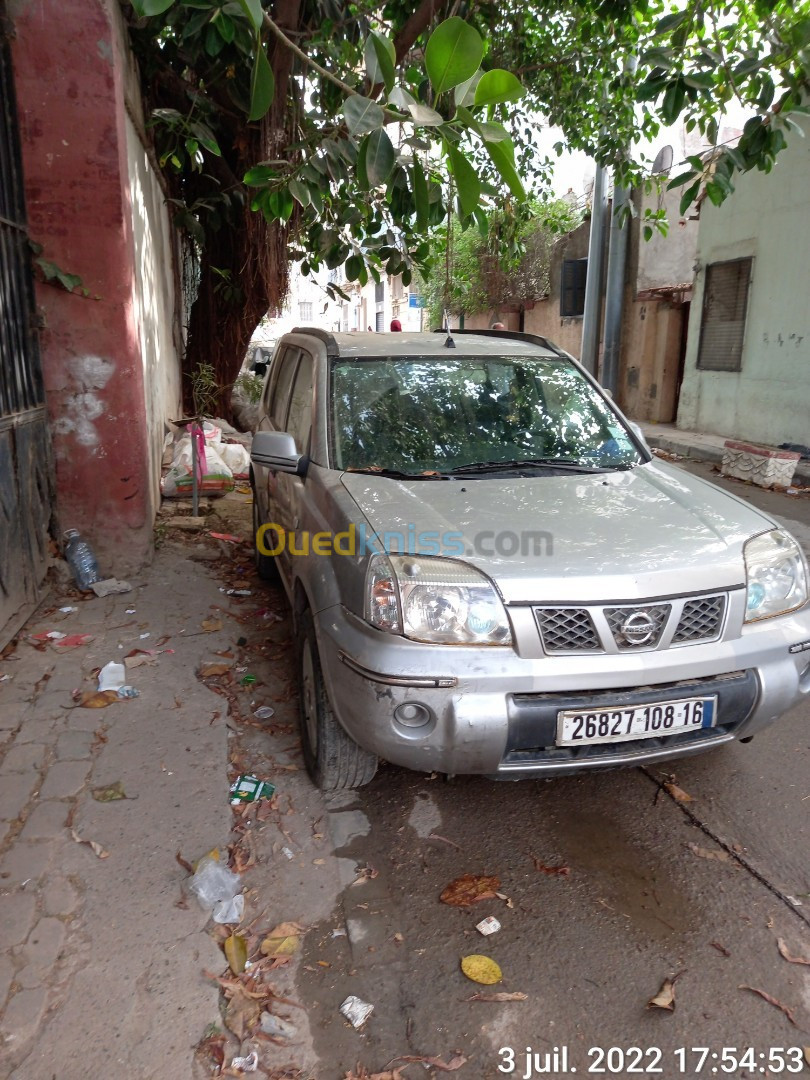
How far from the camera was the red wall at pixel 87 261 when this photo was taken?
4496 millimetres

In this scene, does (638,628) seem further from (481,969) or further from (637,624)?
(481,969)

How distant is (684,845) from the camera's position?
2.74 metres

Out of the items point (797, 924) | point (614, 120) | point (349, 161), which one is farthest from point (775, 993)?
point (614, 120)

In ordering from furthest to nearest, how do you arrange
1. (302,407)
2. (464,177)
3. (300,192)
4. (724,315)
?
1. (724,315)
2. (300,192)
3. (302,407)
4. (464,177)

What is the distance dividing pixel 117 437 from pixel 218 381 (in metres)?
5.55

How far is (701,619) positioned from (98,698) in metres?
2.74

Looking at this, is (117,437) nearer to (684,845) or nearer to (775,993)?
(684,845)

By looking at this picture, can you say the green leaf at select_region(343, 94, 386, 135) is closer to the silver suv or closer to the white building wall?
the silver suv

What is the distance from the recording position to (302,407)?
3.84 meters

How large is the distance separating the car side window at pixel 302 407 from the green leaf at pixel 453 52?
1543 millimetres

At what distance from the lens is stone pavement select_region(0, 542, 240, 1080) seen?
197 cm

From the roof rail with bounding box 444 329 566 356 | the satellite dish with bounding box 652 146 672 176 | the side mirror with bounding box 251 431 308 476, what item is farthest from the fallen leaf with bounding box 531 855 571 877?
the satellite dish with bounding box 652 146 672 176

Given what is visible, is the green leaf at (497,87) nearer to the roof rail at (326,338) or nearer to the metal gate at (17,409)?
the roof rail at (326,338)

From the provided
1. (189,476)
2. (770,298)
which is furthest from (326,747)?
(770,298)
